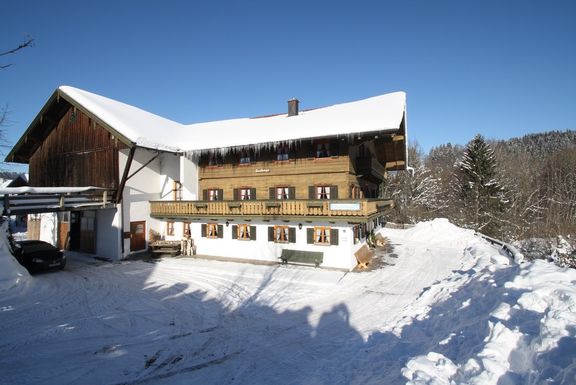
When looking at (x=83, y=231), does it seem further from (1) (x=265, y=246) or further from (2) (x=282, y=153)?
(2) (x=282, y=153)

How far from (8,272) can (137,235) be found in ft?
29.1

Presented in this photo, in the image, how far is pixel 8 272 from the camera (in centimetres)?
1296

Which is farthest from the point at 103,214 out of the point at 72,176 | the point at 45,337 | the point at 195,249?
the point at 45,337

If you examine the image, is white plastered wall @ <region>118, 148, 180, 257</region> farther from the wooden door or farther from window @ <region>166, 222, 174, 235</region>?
the wooden door

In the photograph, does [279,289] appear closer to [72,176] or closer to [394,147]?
[394,147]

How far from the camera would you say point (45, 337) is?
8.66 meters

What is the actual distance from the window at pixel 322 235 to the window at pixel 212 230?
7.29 meters

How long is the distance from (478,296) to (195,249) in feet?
58.9

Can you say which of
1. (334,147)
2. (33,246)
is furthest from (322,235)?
(33,246)

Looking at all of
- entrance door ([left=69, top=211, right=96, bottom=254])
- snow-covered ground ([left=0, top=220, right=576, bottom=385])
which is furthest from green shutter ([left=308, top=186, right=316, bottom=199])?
entrance door ([left=69, top=211, right=96, bottom=254])

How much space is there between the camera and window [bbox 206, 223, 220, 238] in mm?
21125

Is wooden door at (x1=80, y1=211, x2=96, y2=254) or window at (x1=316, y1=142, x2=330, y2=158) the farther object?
wooden door at (x1=80, y1=211, x2=96, y2=254)

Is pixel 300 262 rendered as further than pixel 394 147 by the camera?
No

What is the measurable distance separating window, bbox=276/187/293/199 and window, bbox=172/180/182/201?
8.15m
